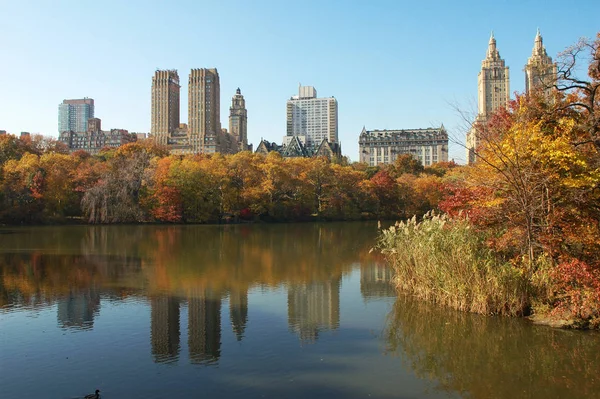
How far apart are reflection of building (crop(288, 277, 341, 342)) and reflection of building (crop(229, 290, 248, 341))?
1.00m

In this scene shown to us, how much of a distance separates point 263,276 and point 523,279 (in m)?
8.40

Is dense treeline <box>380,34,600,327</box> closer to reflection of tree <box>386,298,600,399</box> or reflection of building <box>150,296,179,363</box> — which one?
reflection of tree <box>386,298,600,399</box>

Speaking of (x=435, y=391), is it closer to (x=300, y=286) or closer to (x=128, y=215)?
(x=300, y=286)

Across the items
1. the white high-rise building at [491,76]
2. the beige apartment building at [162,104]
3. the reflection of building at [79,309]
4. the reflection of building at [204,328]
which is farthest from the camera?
the beige apartment building at [162,104]

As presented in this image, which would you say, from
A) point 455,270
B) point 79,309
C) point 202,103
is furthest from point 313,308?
point 202,103

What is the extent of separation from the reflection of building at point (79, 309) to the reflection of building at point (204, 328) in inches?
82.7

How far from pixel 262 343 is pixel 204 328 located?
154cm

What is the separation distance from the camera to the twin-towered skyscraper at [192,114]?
440 feet

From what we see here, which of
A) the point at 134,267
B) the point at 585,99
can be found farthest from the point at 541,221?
the point at 134,267

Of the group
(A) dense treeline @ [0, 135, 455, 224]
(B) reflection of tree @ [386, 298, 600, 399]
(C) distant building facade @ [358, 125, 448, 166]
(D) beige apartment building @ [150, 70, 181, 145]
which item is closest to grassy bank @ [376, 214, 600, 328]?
(B) reflection of tree @ [386, 298, 600, 399]

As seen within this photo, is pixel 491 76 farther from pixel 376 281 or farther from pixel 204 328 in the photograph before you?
pixel 204 328

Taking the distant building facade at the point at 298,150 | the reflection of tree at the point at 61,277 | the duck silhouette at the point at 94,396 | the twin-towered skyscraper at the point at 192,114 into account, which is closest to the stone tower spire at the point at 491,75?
the distant building facade at the point at 298,150

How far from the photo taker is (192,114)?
135 metres

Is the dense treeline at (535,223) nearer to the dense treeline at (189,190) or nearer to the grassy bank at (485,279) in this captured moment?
the grassy bank at (485,279)
